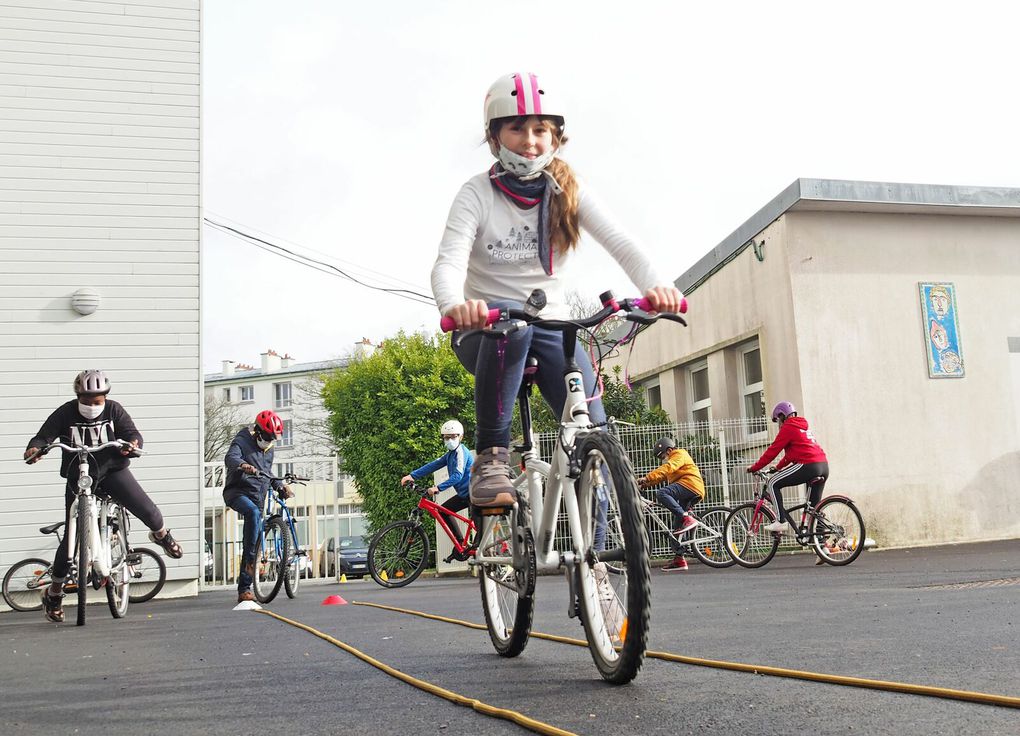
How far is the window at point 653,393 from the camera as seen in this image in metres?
22.8

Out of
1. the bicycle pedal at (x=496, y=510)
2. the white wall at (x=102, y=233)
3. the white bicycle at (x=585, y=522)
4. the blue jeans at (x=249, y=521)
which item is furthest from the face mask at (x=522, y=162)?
the white wall at (x=102, y=233)

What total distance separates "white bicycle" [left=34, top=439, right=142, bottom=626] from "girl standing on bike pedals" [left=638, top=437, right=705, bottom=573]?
6.64 m

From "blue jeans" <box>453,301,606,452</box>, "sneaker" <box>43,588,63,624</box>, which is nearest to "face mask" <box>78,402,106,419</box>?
"sneaker" <box>43,588,63,624</box>

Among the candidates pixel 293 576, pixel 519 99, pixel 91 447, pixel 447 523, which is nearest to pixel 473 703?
pixel 519 99

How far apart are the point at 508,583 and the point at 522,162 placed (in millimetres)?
1523

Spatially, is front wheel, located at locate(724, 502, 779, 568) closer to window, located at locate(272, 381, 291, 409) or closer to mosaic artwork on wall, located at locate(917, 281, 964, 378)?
mosaic artwork on wall, located at locate(917, 281, 964, 378)

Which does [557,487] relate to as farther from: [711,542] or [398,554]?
[711,542]

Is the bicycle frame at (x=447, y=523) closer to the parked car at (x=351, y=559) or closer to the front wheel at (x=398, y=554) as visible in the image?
the front wheel at (x=398, y=554)

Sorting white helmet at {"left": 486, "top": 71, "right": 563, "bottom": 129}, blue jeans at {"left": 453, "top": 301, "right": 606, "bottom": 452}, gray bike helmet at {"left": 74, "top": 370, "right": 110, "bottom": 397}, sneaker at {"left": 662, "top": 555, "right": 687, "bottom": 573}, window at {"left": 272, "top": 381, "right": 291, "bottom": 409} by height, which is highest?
window at {"left": 272, "top": 381, "right": 291, "bottom": 409}

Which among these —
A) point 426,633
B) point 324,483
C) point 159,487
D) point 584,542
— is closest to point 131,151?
point 159,487

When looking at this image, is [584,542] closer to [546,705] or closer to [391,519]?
[546,705]

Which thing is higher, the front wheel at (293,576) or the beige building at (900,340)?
the beige building at (900,340)

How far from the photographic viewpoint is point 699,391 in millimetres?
20812

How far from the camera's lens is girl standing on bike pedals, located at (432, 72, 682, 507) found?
3.55m
